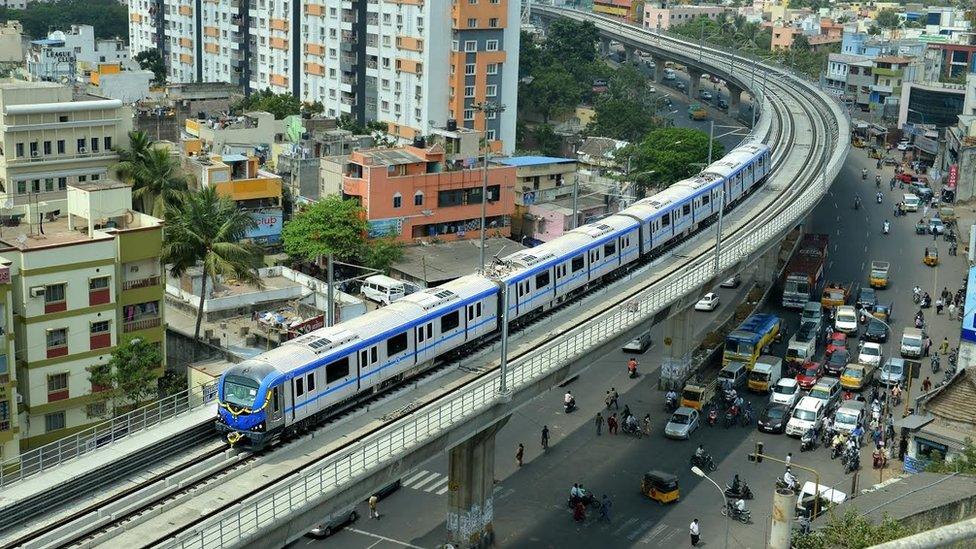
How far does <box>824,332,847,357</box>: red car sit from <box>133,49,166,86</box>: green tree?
77107 mm

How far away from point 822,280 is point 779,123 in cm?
3226

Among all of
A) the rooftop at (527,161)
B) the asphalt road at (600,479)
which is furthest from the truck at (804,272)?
the rooftop at (527,161)

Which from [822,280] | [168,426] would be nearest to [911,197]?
[822,280]

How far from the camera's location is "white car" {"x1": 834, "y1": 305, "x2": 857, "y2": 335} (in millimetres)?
67500

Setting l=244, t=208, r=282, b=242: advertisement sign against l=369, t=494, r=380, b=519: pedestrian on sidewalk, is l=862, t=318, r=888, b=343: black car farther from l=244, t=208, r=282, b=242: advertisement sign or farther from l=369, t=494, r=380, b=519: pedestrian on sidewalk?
l=244, t=208, r=282, b=242: advertisement sign

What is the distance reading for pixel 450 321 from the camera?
44062 mm

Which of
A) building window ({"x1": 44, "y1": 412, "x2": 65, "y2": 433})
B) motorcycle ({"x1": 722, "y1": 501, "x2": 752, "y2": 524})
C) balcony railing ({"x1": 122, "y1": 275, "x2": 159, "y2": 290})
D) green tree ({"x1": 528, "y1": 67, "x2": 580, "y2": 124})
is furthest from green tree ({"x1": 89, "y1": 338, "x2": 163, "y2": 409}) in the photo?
green tree ({"x1": 528, "y1": 67, "x2": 580, "y2": 124})

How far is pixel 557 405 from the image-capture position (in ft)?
187

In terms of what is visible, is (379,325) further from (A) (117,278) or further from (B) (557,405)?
(B) (557,405)

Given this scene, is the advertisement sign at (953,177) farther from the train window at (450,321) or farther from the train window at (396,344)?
the train window at (396,344)

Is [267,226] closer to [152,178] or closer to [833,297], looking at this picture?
[152,178]

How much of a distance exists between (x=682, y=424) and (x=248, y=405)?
23.6m

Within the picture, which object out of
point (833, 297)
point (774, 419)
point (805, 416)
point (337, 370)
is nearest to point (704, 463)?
point (774, 419)

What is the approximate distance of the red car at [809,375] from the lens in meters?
59.2
